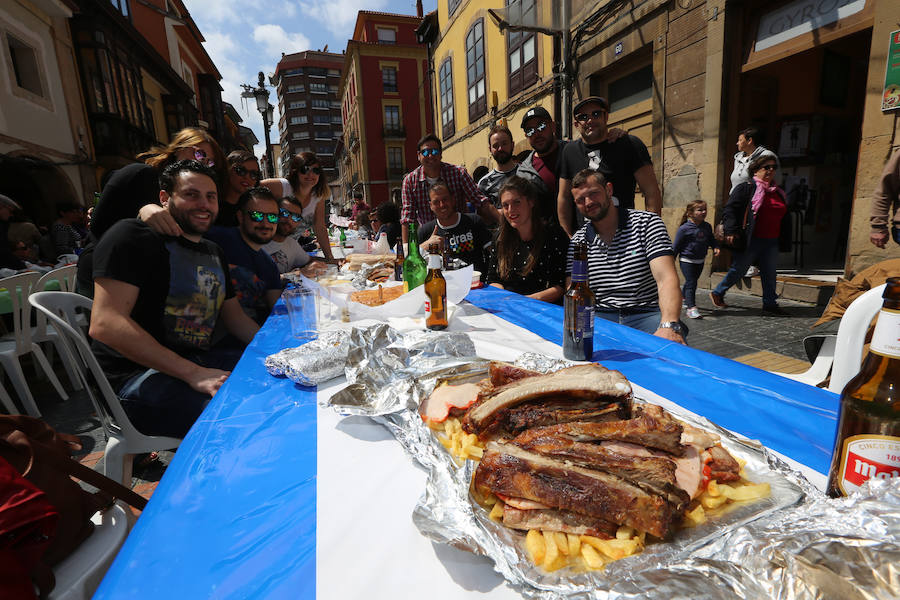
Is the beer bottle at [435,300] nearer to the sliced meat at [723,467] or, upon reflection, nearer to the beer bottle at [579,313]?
the beer bottle at [579,313]

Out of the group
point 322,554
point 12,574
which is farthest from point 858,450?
point 12,574

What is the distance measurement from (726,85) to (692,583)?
313 inches

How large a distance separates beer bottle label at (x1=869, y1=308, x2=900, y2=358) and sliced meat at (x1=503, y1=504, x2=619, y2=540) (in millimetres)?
569

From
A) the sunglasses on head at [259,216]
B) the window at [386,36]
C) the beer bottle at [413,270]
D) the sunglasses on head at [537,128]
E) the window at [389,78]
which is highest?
the window at [386,36]

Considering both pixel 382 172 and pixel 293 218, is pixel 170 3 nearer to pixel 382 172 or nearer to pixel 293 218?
pixel 382 172

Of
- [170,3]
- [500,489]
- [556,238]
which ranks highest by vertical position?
[170,3]

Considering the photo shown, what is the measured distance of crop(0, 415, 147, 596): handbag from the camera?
1.25 meters

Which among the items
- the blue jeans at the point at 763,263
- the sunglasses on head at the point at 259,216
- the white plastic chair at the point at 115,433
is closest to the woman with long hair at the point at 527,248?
the sunglasses on head at the point at 259,216

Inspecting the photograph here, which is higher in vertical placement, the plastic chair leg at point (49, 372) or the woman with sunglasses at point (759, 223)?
the woman with sunglasses at point (759, 223)

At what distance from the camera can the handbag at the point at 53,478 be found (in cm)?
125

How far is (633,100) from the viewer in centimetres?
823

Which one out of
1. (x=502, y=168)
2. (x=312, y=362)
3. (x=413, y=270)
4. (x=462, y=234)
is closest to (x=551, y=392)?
(x=312, y=362)

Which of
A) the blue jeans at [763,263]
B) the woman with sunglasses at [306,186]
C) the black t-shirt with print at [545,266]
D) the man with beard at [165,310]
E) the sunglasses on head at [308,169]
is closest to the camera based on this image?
the man with beard at [165,310]

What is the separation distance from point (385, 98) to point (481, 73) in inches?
858
